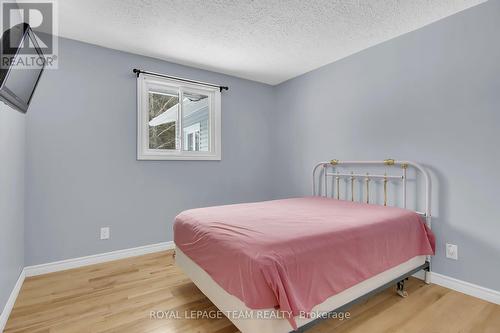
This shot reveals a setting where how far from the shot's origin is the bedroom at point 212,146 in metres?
1.85

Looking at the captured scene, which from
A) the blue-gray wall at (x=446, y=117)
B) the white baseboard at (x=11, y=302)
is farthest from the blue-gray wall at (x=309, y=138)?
the white baseboard at (x=11, y=302)

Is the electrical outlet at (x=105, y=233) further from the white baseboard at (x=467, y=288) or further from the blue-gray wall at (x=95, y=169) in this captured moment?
the white baseboard at (x=467, y=288)

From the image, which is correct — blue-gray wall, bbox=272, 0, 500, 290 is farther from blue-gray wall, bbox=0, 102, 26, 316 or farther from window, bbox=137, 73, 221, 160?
blue-gray wall, bbox=0, 102, 26, 316

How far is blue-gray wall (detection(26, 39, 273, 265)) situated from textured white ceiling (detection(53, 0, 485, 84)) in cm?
33

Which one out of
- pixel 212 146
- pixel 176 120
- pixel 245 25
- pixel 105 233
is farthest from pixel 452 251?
pixel 105 233

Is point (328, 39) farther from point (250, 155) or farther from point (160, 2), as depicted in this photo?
point (250, 155)

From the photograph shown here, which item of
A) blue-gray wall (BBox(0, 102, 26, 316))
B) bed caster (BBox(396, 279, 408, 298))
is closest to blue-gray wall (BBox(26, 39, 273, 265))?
blue-gray wall (BBox(0, 102, 26, 316))

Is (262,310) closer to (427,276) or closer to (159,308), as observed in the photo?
(159,308)

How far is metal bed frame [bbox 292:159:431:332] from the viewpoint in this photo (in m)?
1.92

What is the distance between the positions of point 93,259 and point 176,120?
6.19ft

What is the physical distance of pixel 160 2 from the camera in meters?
1.99

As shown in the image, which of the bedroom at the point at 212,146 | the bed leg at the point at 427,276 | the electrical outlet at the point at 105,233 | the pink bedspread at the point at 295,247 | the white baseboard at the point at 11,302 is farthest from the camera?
the electrical outlet at the point at 105,233

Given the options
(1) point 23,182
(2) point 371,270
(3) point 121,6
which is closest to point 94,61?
(3) point 121,6

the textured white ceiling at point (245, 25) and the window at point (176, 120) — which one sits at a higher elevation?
the textured white ceiling at point (245, 25)
